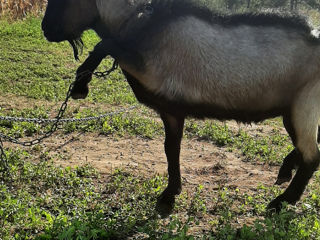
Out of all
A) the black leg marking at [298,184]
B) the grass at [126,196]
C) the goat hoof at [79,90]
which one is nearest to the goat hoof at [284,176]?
the grass at [126,196]

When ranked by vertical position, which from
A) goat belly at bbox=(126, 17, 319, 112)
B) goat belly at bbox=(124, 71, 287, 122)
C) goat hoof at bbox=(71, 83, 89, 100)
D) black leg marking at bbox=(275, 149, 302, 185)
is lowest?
black leg marking at bbox=(275, 149, 302, 185)

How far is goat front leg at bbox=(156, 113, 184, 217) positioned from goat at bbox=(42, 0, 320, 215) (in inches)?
10.4

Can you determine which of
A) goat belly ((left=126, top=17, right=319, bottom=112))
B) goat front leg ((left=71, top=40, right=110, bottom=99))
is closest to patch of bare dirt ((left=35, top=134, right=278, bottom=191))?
goat front leg ((left=71, top=40, right=110, bottom=99))

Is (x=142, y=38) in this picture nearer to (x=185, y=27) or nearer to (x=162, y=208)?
(x=185, y=27)

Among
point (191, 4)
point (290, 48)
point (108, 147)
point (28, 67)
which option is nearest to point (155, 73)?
point (191, 4)

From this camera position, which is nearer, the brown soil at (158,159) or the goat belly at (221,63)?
the goat belly at (221,63)

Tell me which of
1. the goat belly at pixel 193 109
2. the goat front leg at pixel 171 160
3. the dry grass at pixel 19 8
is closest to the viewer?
the goat belly at pixel 193 109

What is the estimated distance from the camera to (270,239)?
3209mm

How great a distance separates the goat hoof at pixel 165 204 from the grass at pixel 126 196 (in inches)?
2.3

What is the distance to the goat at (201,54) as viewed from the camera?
3.48m

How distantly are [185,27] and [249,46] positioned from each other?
1.74ft

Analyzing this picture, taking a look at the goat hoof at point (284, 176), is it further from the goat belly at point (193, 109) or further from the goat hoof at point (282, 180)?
the goat belly at point (193, 109)

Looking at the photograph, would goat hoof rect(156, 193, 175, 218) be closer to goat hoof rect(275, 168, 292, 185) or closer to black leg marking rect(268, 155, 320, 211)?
black leg marking rect(268, 155, 320, 211)

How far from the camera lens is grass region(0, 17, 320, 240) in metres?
3.41
